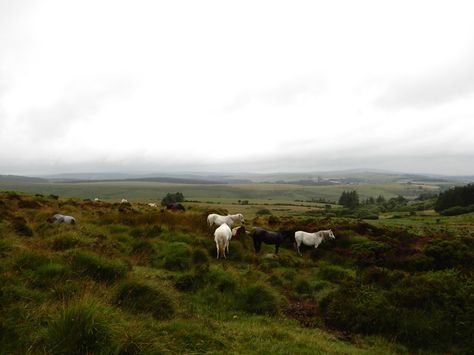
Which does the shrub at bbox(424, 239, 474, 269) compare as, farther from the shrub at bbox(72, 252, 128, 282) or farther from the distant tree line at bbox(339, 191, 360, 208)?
the distant tree line at bbox(339, 191, 360, 208)

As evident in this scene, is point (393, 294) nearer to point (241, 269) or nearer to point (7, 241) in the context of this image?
point (241, 269)

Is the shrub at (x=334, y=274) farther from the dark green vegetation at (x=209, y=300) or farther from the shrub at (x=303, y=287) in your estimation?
the shrub at (x=303, y=287)

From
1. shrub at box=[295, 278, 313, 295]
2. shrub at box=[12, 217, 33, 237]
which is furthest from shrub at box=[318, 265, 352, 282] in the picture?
shrub at box=[12, 217, 33, 237]

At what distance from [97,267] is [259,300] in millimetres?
4824

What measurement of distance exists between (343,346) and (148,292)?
16.3ft

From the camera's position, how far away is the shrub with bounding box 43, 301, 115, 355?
15.6 feet

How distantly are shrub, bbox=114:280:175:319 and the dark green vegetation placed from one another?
0.08ft

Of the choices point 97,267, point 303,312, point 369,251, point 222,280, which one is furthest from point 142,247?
point 369,251

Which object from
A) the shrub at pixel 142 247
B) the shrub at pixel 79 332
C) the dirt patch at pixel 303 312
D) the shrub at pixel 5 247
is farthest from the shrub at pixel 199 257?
the shrub at pixel 79 332

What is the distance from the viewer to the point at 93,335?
4.95 meters

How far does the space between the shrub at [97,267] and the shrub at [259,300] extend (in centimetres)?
364

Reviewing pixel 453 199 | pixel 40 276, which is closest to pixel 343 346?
pixel 40 276

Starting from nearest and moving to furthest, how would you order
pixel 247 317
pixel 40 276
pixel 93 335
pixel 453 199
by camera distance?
pixel 93 335 < pixel 40 276 < pixel 247 317 < pixel 453 199

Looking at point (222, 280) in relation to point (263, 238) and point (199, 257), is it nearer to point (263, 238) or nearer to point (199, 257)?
point (199, 257)
